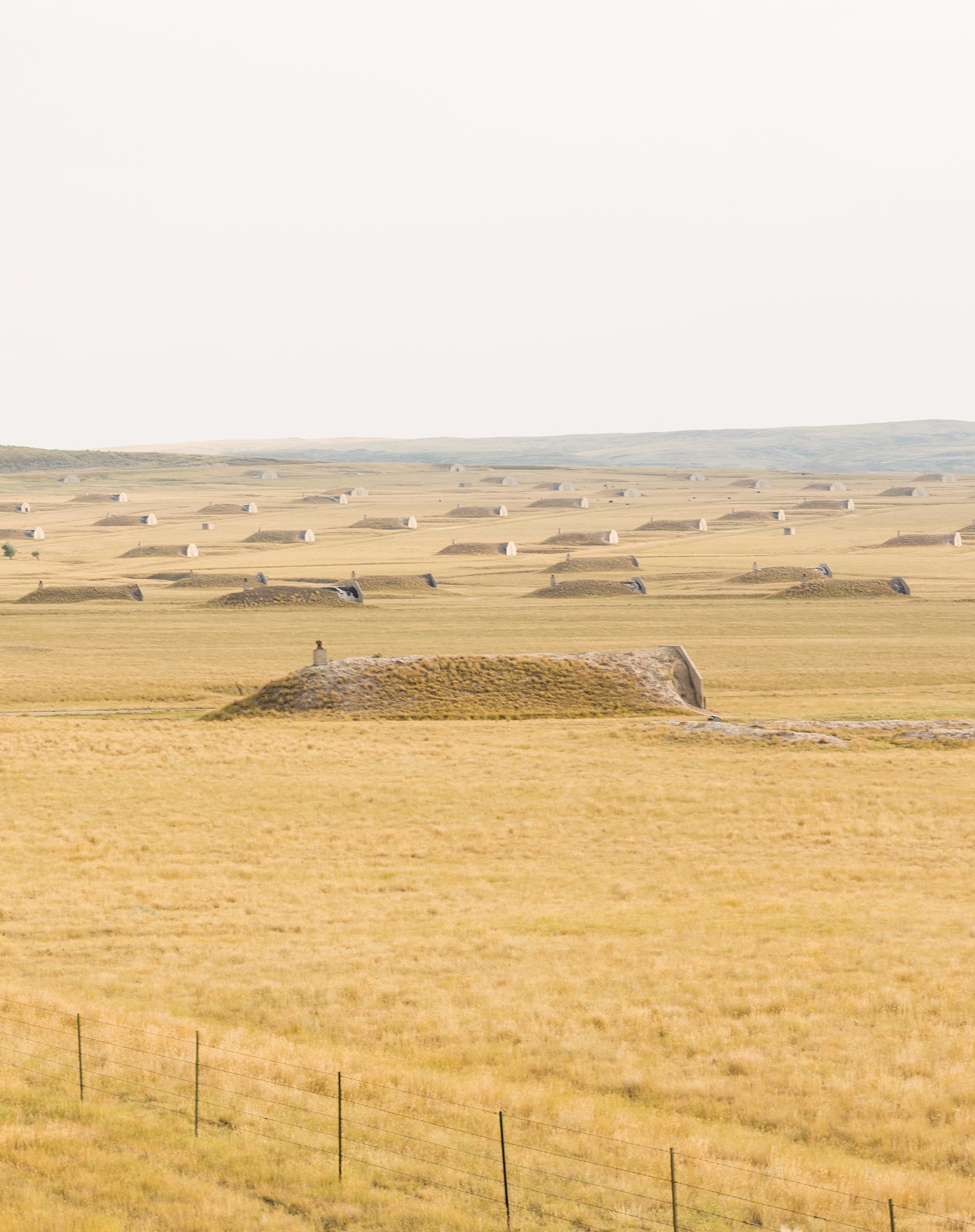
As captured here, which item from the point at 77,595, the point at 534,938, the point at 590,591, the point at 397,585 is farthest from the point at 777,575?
the point at 534,938

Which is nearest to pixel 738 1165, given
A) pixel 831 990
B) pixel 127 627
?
pixel 831 990

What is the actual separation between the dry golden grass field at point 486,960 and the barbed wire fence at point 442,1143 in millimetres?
54

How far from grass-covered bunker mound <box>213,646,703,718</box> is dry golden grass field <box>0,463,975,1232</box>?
1614mm

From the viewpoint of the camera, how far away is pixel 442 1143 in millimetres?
13156

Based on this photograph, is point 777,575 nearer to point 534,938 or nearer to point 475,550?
point 475,550

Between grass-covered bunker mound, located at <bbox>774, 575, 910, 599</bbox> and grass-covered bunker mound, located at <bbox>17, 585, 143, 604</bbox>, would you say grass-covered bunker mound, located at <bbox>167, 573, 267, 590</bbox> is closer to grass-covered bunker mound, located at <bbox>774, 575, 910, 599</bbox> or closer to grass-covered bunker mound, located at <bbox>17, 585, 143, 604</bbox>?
grass-covered bunker mound, located at <bbox>17, 585, 143, 604</bbox>

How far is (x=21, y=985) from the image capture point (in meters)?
18.6

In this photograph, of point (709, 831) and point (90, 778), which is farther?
point (90, 778)

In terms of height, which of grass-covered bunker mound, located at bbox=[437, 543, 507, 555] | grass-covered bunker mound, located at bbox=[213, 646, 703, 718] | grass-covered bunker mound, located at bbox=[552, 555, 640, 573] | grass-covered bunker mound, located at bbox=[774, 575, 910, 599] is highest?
grass-covered bunker mound, located at bbox=[437, 543, 507, 555]

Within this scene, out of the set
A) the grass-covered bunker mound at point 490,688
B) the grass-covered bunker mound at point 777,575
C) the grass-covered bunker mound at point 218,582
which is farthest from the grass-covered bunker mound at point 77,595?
the grass-covered bunker mound at point 777,575

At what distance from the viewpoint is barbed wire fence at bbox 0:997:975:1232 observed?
452 inches

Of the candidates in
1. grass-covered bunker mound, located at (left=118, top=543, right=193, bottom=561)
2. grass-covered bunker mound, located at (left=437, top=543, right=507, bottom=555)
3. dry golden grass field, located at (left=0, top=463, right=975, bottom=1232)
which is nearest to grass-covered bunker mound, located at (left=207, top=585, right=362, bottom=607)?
A: dry golden grass field, located at (left=0, top=463, right=975, bottom=1232)

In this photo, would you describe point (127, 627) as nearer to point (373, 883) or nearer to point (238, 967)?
point (373, 883)

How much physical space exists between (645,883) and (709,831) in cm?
537
